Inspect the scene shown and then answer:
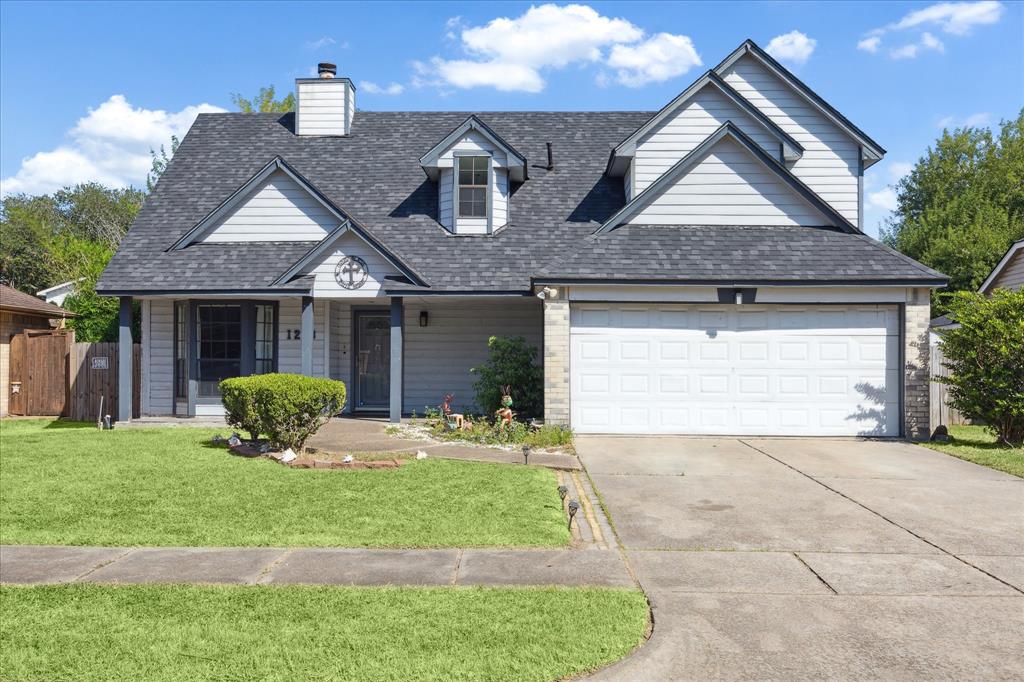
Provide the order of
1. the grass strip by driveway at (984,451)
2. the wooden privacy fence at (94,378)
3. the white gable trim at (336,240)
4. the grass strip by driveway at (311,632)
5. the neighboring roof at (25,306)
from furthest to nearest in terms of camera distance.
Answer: the neighboring roof at (25,306) < the wooden privacy fence at (94,378) < the white gable trim at (336,240) < the grass strip by driveway at (984,451) < the grass strip by driveway at (311,632)

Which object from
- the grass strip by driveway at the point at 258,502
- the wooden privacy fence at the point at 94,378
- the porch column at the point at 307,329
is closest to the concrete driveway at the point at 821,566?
the grass strip by driveway at the point at 258,502

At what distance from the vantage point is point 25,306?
776 inches

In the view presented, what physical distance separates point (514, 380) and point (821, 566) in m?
9.07

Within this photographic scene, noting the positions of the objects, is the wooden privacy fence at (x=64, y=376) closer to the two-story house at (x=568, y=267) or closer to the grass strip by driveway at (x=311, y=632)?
the two-story house at (x=568, y=267)

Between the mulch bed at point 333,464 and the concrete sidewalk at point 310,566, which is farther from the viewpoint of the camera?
the mulch bed at point 333,464

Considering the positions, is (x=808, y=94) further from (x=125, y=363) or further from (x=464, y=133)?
(x=125, y=363)

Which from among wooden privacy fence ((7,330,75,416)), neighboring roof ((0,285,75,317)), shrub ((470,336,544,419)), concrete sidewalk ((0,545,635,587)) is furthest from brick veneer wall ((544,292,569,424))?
neighboring roof ((0,285,75,317))

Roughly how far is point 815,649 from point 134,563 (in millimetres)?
5179

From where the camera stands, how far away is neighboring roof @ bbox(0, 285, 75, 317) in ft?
62.9

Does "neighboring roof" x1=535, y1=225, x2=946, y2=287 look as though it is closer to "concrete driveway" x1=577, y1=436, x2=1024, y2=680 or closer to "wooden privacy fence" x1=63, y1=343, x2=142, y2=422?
"concrete driveway" x1=577, y1=436, x2=1024, y2=680

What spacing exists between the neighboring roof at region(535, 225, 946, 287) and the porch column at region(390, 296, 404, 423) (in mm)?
3395

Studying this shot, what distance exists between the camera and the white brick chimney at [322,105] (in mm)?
19812

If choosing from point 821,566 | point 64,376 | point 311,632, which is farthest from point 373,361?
point 311,632

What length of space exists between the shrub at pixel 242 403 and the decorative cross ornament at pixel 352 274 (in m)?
4.43
